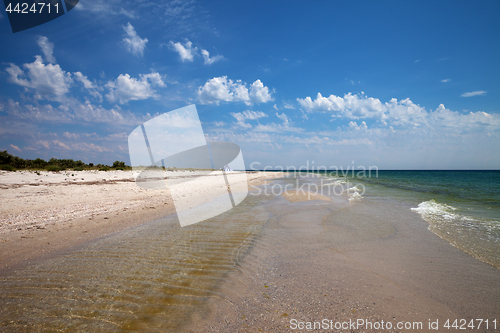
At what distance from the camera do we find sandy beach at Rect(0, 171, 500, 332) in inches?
118

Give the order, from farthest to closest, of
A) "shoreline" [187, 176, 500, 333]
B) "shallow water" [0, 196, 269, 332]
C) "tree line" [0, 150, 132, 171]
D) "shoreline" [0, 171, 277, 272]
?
"tree line" [0, 150, 132, 171] → "shoreline" [0, 171, 277, 272] → "shoreline" [187, 176, 500, 333] → "shallow water" [0, 196, 269, 332]

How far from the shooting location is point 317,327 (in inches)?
113

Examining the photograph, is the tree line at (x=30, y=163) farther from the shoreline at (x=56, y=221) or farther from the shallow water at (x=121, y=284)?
the shallow water at (x=121, y=284)

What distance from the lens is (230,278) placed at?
416 cm

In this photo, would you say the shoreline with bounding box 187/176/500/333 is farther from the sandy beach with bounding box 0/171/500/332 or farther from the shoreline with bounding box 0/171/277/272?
the shoreline with bounding box 0/171/277/272

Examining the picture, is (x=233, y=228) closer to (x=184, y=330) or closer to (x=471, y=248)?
(x=184, y=330)

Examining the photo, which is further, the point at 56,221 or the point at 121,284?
the point at 56,221

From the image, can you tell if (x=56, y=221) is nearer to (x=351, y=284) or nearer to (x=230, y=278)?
(x=230, y=278)

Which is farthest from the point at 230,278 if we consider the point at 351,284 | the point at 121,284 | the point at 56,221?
the point at 56,221

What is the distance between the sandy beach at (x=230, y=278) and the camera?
299 cm

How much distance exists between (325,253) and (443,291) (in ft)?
7.61

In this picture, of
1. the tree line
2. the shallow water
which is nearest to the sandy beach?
the shallow water

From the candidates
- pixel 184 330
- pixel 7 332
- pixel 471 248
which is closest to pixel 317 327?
pixel 184 330

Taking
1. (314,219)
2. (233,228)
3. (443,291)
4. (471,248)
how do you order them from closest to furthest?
(443,291)
(471,248)
(233,228)
(314,219)
